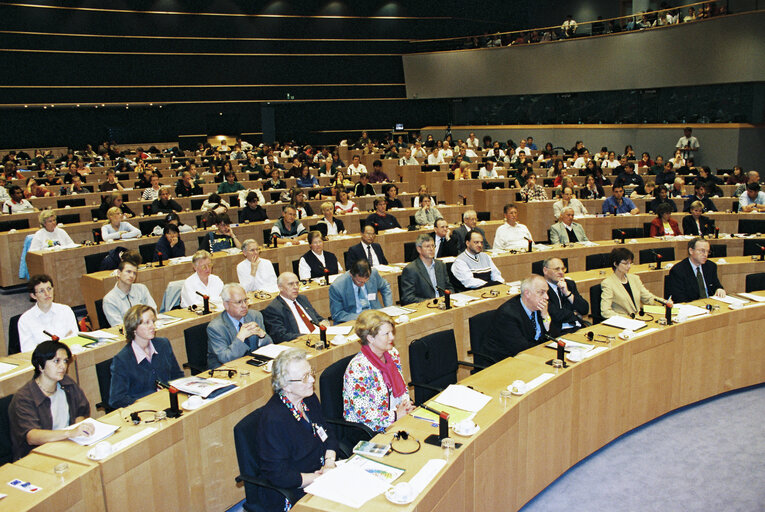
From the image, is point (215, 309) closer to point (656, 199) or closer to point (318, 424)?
point (318, 424)

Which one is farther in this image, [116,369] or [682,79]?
[682,79]

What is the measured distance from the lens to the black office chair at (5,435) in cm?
370

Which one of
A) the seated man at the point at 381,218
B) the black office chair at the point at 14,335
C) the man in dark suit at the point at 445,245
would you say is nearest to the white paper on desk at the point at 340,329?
the black office chair at the point at 14,335

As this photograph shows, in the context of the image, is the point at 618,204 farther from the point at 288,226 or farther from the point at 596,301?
the point at 288,226

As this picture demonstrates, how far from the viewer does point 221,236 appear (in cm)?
855

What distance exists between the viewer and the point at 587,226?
1035 cm

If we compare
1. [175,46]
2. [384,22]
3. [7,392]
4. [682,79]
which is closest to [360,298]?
[7,392]

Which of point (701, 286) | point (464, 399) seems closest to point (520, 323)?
point (464, 399)

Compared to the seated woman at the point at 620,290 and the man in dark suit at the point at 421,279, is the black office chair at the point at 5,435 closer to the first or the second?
the man in dark suit at the point at 421,279

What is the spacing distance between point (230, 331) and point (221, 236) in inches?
154

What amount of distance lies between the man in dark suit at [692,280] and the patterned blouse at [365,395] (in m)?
3.98

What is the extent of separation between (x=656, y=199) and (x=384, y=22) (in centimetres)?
1619

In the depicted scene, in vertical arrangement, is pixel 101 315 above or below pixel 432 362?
above

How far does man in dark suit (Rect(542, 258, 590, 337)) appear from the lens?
18.0ft
